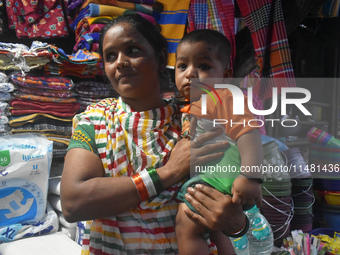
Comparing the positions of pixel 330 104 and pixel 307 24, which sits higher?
pixel 307 24

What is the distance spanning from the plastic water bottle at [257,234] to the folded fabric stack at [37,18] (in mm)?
1869

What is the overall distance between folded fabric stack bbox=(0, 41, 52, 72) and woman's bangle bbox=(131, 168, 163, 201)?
1.40m

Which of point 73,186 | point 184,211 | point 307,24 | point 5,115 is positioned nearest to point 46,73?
point 5,115

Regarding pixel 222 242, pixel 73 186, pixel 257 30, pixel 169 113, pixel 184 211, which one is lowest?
pixel 222 242

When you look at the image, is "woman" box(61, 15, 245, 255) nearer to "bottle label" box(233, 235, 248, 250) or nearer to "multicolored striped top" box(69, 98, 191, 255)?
"multicolored striped top" box(69, 98, 191, 255)

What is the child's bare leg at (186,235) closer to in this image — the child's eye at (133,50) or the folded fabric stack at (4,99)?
the child's eye at (133,50)

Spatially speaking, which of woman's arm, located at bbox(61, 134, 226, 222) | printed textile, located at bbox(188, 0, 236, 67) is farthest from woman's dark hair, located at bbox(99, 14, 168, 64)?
printed textile, located at bbox(188, 0, 236, 67)

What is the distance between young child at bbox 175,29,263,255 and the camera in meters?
0.88

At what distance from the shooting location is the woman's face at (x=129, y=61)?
879mm

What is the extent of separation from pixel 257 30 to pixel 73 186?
1.46 metres

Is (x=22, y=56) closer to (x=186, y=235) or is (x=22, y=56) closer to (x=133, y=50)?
(x=133, y=50)

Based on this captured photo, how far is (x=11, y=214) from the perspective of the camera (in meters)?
1.80

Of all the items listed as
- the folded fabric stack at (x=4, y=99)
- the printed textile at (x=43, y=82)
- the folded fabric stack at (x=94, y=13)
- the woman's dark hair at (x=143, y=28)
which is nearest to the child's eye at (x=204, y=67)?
the woman's dark hair at (x=143, y=28)

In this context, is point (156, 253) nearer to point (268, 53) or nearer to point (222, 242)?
point (222, 242)
